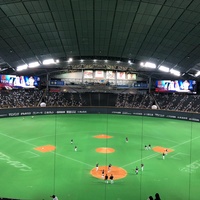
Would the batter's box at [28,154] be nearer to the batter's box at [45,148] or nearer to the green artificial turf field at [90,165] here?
the green artificial turf field at [90,165]

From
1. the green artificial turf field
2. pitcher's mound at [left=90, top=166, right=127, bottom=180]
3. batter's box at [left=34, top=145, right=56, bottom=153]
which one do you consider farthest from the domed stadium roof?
pitcher's mound at [left=90, top=166, right=127, bottom=180]

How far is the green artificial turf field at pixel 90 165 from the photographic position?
695 inches

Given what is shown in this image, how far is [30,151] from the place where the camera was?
91.8 feet

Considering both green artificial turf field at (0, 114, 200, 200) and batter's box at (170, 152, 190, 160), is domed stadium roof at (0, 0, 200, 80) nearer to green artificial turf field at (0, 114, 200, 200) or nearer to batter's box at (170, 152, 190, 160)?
green artificial turf field at (0, 114, 200, 200)

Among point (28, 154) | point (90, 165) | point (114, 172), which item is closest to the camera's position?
point (114, 172)

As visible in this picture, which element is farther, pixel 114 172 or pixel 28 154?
pixel 28 154

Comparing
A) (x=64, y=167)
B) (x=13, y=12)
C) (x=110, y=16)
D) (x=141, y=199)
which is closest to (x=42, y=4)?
(x=13, y=12)

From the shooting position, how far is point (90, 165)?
938 inches

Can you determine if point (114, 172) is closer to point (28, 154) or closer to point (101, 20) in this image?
point (28, 154)

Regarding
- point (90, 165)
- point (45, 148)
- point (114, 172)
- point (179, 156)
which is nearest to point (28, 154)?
point (45, 148)

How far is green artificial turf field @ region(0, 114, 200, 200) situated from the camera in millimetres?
17656

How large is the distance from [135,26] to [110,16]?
5825 millimetres

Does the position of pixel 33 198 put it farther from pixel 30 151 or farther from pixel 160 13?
pixel 160 13

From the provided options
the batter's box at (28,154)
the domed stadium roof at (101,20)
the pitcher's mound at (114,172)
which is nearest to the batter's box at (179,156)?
the pitcher's mound at (114,172)
